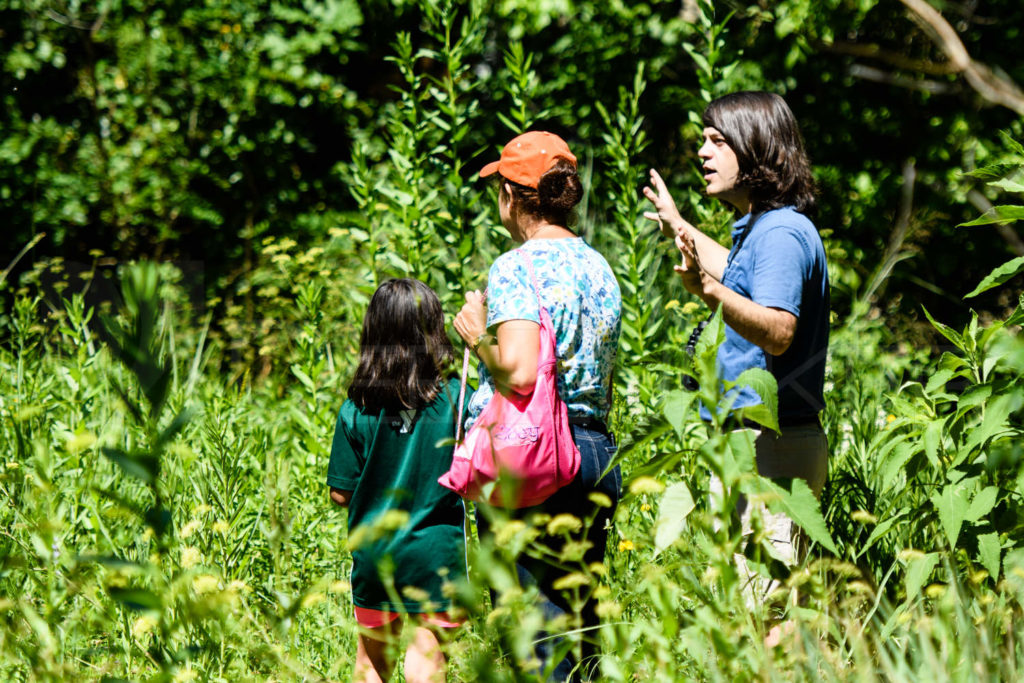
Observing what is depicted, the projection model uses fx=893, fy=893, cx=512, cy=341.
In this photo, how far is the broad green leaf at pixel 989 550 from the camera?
1809mm

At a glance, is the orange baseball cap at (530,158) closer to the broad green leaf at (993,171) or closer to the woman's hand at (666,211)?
the woman's hand at (666,211)

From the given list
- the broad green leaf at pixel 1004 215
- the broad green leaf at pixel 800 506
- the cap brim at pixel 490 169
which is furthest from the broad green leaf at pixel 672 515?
the cap brim at pixel 490 169

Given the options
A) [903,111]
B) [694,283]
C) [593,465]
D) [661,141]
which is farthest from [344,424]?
[903,111]

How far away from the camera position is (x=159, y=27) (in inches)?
256

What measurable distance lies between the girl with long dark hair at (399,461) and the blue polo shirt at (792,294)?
0.76 metres

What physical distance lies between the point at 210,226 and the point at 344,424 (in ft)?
16.6

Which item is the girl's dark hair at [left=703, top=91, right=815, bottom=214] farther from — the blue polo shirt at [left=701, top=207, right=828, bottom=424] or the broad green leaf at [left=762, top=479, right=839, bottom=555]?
the broad green leaf at [left=762, top=479, right=839, bottom=555]

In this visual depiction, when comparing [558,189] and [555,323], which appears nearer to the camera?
[555,323]

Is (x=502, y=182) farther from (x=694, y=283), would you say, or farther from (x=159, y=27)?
(x=159, y=27)

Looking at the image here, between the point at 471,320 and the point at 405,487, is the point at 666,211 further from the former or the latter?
the point at 405,487

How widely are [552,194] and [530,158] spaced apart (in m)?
0.11

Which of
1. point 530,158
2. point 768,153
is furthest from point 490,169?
point 768,153

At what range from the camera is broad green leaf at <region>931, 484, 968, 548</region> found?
1.76 metres

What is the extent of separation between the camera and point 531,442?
6.44ft
